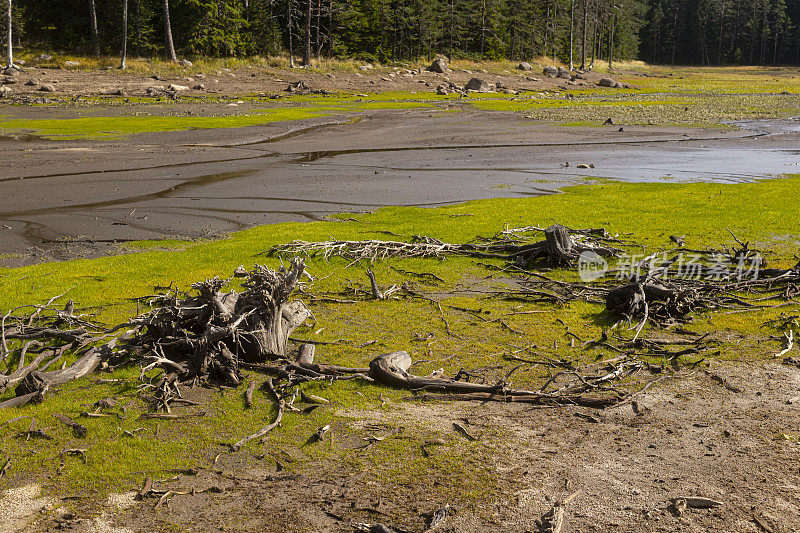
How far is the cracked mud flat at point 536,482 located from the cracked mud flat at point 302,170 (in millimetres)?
7735

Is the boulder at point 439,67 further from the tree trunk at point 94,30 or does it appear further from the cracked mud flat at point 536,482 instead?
the cracked mud flat at point 536,482

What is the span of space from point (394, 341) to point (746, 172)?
54.2ft

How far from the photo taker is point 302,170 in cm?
2022

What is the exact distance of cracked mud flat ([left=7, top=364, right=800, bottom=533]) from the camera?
406 cm

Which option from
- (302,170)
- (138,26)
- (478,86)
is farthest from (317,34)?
(302,170)

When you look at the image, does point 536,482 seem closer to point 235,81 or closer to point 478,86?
point 235,81

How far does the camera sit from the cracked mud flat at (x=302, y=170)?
44.5 feet

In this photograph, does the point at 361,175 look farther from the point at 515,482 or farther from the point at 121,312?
the point at 515,482

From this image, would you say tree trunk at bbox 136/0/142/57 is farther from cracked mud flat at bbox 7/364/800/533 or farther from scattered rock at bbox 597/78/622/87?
cracked mud flat at bbox 7/364/800/533

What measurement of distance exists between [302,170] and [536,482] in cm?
1669

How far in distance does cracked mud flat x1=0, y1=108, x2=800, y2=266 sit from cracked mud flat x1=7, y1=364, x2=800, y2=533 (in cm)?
773

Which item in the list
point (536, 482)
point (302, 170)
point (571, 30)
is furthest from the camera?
point (571, 30)

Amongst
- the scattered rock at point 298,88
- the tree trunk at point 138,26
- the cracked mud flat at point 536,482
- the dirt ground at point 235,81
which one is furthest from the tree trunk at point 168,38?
the cracked mud flat at point 536,482

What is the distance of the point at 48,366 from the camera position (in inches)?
249
